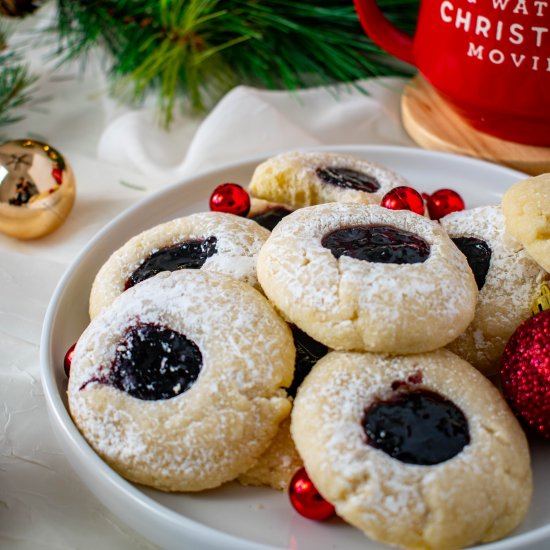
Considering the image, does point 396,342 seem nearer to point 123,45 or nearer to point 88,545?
point 88,545

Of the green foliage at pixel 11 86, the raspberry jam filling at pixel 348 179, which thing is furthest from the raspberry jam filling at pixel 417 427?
the green foliage at pixel 11 86

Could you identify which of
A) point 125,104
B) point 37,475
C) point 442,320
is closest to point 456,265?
point 442,320

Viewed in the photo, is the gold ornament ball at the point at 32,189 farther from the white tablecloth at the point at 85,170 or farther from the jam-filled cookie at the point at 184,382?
the jam-filled cookie at the point at 184,382

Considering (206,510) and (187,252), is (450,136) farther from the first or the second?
(206,510)

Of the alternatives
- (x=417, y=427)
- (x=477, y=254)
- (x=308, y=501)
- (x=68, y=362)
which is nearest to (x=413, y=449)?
(x=417, y=427)

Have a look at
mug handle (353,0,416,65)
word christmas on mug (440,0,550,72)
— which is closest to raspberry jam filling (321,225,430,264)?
word christmas on mug (440,0,550,72)
